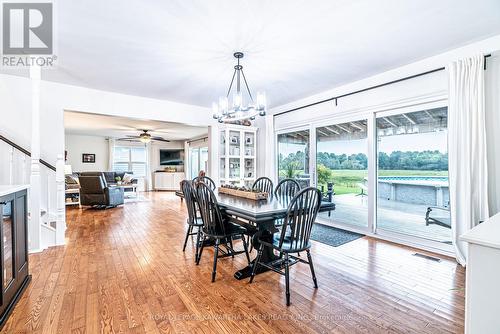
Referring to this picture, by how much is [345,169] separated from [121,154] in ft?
29.7

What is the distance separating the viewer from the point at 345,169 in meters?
4.20

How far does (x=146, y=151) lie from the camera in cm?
1020

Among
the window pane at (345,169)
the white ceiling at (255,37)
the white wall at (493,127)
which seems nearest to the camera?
the white ceiling at (255,37)

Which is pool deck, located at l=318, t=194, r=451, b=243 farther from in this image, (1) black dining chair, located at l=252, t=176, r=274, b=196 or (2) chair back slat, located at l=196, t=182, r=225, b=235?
(2) chair back slat, located at l=196, t=182, r=225, b=235

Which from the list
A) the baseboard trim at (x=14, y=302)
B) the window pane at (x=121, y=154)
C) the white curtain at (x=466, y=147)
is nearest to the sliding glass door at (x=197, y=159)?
the window pane at (x=121, y=154)

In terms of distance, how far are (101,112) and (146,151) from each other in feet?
21.1

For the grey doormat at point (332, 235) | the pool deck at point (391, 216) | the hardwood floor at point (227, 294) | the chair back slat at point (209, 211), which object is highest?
the chair back slat at point (209, 211)

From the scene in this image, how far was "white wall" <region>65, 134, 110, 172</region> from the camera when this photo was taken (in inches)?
343

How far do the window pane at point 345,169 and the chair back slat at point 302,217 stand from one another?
2.07 meters

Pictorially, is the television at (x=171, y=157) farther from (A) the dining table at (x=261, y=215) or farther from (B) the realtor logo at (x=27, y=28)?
(A) the dining table at (x=261, y=215)

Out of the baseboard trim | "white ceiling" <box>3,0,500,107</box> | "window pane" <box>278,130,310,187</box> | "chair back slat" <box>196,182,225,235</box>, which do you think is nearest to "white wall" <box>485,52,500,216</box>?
"white ceiling" <box>3,0,500,107</box>

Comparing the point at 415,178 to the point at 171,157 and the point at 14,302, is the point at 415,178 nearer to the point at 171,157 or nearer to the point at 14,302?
the point at 14,302

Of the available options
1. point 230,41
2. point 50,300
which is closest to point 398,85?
point 230,41

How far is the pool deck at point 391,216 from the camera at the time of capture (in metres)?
3.23
